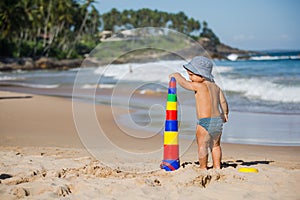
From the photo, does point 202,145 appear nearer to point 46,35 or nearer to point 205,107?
point 205,107

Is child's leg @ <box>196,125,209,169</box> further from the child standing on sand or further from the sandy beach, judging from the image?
the sandy beach

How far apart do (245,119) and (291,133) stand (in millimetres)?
2031

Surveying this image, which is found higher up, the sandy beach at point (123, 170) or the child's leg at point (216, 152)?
the child's leg at point (216, 152)

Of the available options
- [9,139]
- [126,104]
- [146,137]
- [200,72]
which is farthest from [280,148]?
[126,104]

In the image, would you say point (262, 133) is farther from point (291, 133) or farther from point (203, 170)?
A: point (203, 170)

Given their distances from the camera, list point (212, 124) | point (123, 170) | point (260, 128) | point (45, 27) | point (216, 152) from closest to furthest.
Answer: point (212, 124), point (216, 152), point (123, 170), point (260, 128), point (45, 27)

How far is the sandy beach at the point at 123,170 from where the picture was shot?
13.6 feet

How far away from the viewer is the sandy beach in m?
4.13

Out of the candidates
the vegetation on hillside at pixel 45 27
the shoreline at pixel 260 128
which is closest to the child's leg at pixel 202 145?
the shoreline at pixel 260 128

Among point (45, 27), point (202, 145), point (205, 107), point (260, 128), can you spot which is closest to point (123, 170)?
point (202, 145)

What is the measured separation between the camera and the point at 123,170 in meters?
5.14

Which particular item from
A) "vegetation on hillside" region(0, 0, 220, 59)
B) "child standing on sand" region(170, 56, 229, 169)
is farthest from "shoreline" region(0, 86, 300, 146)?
"vegetation on hillside" region(0, 0, 220, 59)

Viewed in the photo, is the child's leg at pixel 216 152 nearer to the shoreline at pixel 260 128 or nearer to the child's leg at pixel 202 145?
the child's leg at pixel 202 145

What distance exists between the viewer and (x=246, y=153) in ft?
22.4
